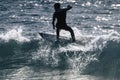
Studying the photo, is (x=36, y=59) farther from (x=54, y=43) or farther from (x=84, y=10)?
(x=84, y=10)

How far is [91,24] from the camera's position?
1104 inches

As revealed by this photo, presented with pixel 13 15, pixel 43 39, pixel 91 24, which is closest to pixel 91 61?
pixel 43 39

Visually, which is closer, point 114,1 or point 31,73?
point 31,73

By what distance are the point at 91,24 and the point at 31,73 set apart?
460 inches

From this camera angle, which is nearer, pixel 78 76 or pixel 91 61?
pixel 78 76

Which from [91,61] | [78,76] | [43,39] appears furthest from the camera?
[43,39]

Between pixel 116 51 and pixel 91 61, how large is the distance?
54.0 inches

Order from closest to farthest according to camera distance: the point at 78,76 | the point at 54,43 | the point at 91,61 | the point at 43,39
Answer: the point at 78,76 < the point at 91,61 < the point at 54,43 < the point at 43,39

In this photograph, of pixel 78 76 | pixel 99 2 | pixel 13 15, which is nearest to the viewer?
pixel 78 76

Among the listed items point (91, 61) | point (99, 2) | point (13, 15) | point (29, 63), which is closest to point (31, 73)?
point (29, 63)

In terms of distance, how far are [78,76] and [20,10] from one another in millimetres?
19540

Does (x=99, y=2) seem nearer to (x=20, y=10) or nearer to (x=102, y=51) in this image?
(x=20, y=10)

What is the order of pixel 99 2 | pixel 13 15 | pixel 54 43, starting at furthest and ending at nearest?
pixel 99 2 < pixel 13 15 < pixel 54 43

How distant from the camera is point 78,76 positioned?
16.3 meters
